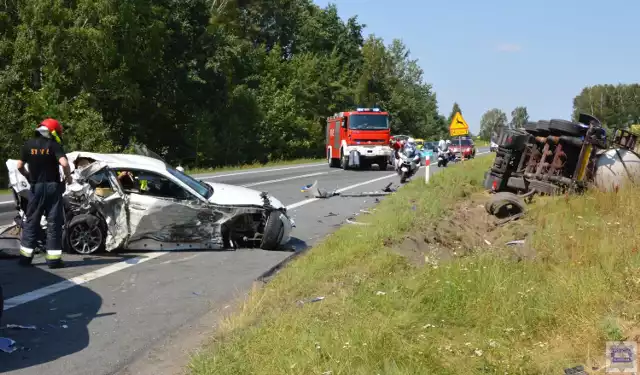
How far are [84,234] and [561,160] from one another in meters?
9.62

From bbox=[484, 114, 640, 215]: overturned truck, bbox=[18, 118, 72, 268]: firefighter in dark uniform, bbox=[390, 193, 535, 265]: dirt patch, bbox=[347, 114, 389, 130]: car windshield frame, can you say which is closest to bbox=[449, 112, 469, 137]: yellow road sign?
bbox=[347, 114, 389, 130]: car windshield frame

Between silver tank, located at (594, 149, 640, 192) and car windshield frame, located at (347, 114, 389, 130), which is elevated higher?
car windshield frame, located at (347, 114, 389, 130)

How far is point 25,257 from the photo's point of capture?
8.70 metres

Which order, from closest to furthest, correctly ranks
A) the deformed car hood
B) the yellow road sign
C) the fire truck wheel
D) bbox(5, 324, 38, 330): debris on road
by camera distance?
bbox(5, 324, 38, 330): debris on road → the deformed car hood → the yellow road sign → the fire truck wheel

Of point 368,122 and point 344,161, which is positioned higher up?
point 368,122

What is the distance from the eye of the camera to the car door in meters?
9.71

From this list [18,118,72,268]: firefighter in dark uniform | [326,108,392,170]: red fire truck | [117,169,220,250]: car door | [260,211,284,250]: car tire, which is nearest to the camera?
[18,118,72,268]: firefighter in dark uniform

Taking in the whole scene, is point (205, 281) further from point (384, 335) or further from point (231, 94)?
point (231, 94)

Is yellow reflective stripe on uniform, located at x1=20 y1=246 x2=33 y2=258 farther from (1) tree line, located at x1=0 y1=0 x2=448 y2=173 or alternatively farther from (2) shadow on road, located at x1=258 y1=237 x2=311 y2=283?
(1) tree line, located at x1=0 y1=0 x2=448 y2=173

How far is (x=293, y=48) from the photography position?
73125mm

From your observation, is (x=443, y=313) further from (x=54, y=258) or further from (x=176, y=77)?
(x=176, y=77)

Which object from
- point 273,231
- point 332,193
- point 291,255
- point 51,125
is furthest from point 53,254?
point 332,193

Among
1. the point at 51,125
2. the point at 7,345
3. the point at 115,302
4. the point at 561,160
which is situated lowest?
the point at 115,302

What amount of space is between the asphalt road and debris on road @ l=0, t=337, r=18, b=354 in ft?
0.17
